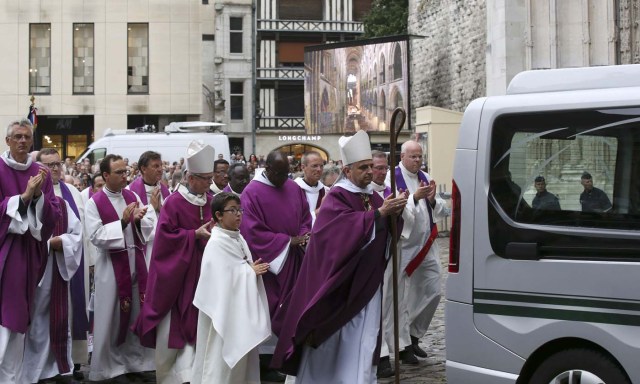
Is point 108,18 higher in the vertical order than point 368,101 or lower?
higher

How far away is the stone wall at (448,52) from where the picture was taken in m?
33.9

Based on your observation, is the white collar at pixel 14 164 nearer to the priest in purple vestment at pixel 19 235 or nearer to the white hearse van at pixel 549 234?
the priest in purple vestment at pixel 19 235

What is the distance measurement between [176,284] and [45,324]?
1385 mm

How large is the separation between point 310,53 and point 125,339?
35.3 metres

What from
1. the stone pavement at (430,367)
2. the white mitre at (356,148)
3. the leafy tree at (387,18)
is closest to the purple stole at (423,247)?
the stone pavement at (430,367)

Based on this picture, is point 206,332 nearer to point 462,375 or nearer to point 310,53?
point 462,375

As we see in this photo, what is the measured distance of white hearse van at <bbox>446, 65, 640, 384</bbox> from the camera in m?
5.91

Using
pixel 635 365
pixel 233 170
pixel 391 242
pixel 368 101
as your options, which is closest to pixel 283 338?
pixel 391 242

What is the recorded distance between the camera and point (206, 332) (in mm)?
7801

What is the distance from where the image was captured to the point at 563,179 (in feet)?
20.3

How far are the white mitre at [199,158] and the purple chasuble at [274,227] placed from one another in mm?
848

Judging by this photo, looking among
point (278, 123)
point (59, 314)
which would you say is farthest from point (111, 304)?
point (278, 123)

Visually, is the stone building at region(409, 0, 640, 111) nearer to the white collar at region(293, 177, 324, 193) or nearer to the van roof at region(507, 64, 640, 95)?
the white collar at region(293, 177, 324, 193)

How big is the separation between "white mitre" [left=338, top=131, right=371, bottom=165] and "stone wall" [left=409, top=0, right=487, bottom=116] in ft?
84.5
